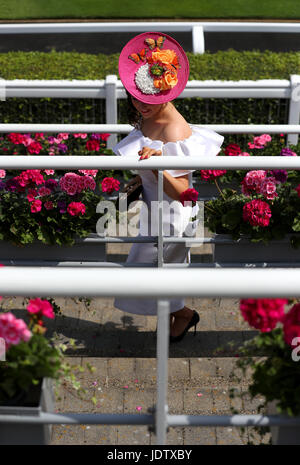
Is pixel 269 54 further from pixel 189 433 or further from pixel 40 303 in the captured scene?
pixel 40 303

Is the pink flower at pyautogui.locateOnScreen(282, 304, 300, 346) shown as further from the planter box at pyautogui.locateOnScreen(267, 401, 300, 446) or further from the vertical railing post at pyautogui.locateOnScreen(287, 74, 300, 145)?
the vertical railing post at pyautogui.locateOnScreen(287, 74, 300, 145)

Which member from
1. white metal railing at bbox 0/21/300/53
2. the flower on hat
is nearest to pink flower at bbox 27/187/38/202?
the flower on hat

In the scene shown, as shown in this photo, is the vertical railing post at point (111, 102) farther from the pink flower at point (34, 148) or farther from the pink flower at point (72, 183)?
the pink flower at point (72, 183)

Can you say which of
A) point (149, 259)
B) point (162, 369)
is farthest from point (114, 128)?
point (162, 369)

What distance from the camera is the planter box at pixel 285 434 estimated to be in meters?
2.29

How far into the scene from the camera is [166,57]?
397 centimetres

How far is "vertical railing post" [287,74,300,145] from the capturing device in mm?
6391

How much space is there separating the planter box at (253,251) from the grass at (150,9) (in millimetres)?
10798

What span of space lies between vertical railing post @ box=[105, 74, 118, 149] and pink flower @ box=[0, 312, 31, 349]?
4.45 metres

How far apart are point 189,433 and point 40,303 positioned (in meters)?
1.41

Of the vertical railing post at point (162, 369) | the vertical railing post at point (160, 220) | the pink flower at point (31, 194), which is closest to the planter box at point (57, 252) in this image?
the pink flower at point (31, 194)

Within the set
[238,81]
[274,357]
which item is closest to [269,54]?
[238,81]

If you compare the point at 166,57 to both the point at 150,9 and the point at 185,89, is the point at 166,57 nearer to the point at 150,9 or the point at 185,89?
the point at 185,89

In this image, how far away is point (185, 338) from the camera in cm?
426
